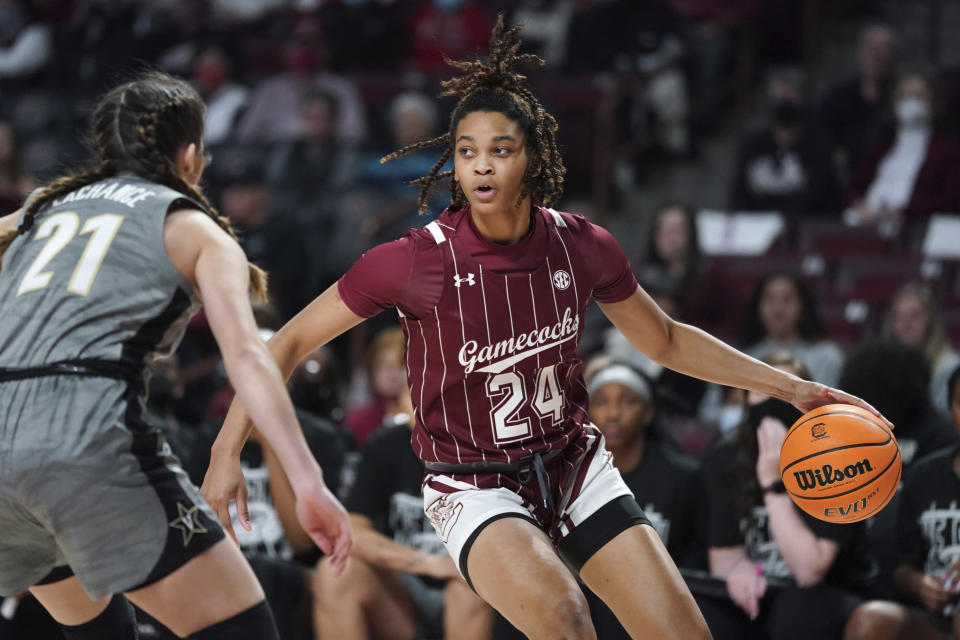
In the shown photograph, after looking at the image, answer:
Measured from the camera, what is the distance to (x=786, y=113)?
9.19 meters

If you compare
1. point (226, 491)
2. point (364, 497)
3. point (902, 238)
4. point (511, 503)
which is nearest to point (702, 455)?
point (364, 497)

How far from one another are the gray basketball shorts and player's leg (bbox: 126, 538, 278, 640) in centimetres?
3

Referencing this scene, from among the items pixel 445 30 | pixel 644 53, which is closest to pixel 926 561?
pixel 644 53

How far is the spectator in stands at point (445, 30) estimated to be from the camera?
10312mm

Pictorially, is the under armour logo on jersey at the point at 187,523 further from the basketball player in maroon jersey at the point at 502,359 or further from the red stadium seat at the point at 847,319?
the red stadium seat at the point at 847,319

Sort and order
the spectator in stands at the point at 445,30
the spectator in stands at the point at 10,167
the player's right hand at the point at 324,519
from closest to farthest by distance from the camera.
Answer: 1. the player's right hand at the point at 324,519
2. the spectator in stands at the point at 10,167
3. the spectator in stands at the point at 445,30

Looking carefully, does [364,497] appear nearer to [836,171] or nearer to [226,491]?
[226,491]

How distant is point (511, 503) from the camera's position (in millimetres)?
3598

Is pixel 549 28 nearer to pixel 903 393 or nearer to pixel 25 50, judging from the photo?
pixel 25 50

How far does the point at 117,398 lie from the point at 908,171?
694cm

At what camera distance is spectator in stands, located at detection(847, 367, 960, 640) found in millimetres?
4855

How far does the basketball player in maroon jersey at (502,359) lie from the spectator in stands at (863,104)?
230 inches

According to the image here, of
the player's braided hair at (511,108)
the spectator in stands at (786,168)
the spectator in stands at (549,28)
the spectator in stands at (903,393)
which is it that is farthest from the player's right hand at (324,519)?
the spectator in stands at (549,28)

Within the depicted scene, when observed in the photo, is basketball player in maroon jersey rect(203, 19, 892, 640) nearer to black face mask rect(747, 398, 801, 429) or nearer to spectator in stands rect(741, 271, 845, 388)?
black face mask rect(747, 398, 801, 429)
